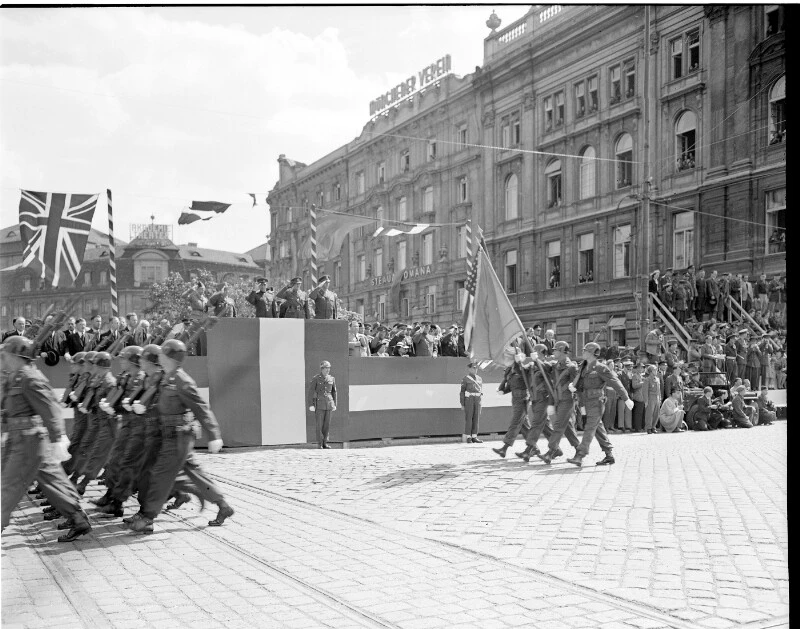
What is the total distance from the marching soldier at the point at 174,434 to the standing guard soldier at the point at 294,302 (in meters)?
7.93

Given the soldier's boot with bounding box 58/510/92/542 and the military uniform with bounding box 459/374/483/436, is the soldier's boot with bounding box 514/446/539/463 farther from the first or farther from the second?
the soldier's boot with bounding box 58/510/92/542

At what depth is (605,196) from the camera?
2105 centimetres

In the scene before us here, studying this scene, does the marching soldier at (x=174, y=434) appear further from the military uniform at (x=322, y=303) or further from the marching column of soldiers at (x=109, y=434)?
the military uniform at (x=322, y=303)

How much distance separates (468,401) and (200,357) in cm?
572

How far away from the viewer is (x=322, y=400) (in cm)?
1405

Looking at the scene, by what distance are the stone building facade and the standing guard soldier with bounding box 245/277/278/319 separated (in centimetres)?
166

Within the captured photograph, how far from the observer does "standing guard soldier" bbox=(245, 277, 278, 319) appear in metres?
15.1

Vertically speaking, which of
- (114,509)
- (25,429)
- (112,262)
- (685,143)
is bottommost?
(114,509)

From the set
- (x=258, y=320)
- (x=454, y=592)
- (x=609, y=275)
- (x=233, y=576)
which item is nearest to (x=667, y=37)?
(x=454, y=592)

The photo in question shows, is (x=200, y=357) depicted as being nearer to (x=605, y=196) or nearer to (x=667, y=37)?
(x=667, y=37)

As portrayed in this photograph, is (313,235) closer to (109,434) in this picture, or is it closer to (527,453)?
(527,453)

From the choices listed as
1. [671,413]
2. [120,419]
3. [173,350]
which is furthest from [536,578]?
[671,413]

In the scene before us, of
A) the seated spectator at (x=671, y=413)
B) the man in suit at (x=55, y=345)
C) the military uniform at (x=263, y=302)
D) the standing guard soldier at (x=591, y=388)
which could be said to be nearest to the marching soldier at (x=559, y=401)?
the standing guard soldier at (x=591, y=388)

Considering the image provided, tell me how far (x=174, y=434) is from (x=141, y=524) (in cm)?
83
